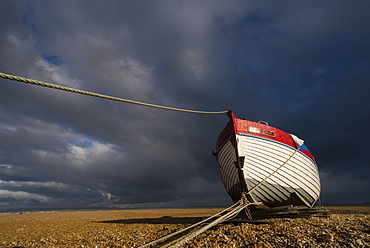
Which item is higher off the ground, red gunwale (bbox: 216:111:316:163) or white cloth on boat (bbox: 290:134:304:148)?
red gunwale (bbox: 216:111:316:163)

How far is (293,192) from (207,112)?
7226 millimetres

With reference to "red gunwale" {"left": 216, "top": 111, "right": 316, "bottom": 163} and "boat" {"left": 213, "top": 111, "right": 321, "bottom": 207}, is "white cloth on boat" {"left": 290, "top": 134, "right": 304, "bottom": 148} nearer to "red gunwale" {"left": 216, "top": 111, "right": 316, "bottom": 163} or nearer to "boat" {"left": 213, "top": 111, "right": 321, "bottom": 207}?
"boat" {"left": 213, "top": 111, "right": 321, "bottom": 207}

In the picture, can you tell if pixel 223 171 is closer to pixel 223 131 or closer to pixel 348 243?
pixel 223 131

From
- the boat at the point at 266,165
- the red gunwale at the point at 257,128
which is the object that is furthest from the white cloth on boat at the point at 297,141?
the red gunwale at the point at 257,128

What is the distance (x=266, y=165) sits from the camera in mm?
11133

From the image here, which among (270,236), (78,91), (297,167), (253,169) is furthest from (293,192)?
(78,91)

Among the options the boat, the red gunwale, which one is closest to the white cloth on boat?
the boat

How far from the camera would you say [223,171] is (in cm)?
1392

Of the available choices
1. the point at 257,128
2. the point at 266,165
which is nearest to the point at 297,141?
the point at 257,128

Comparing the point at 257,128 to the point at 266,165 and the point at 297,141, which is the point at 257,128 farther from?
the point at 297,141

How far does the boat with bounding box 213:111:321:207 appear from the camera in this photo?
35.9ft

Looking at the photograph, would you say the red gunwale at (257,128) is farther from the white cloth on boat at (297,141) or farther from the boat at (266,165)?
the white cloth on boat at (297,141)

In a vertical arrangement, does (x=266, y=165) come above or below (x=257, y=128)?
below

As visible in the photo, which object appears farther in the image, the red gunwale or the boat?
the red gunwale
